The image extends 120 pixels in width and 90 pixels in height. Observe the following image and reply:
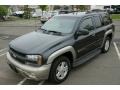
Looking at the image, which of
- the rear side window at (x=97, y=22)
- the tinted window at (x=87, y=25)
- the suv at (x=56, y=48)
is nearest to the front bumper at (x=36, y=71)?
the suv at (x=56, y=48)

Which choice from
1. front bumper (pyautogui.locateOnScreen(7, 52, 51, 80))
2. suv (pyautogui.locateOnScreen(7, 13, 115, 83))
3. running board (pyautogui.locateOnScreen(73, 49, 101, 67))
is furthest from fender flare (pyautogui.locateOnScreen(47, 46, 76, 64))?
running board (pyautogui.locateOnScreen(73, 49, 101, 67))

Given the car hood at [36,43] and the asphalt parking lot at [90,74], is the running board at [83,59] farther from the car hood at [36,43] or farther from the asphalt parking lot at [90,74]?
the car hood at [36,43]

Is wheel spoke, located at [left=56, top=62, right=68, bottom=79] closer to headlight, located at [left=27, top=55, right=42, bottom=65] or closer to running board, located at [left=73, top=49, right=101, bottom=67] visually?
running board, located at [left=73, top=49, right=101, bottom=67]

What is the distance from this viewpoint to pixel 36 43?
5.05m

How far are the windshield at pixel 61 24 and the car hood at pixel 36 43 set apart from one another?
18.3 inches

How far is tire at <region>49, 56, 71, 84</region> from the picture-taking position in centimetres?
485

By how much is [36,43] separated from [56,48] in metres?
0.57

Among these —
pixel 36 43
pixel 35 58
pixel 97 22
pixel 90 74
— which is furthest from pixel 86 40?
pixel 35 58

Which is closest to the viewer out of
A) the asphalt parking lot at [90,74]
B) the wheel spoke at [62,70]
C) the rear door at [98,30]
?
the wheel spoke at [62,70]

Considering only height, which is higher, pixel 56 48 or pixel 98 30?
pixel 98 30

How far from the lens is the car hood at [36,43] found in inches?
187

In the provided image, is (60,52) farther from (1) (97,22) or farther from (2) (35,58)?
(1) (97,22)
